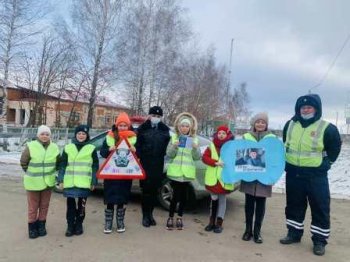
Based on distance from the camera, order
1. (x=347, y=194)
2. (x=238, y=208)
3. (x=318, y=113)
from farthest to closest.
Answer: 1. (x=347, y=194)
2. (x=238, y=208)
3. (x=318, y=113)

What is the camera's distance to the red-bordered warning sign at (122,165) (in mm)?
5266

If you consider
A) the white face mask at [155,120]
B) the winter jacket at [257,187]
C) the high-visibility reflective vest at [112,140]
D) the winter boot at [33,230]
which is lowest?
the winter boot at [33,230]

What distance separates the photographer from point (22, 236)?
195 inches

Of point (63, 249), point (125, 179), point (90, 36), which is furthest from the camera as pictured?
point (90, 36)

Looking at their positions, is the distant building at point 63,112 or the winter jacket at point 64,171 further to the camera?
the distant building at point 63,112

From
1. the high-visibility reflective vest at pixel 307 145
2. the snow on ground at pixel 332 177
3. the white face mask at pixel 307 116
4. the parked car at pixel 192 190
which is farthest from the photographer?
the snow on ground at pixel 332 177

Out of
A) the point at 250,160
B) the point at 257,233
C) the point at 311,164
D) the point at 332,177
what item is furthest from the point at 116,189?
the point at 332,177

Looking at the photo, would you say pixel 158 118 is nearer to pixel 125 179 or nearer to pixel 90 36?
pixel 125 179

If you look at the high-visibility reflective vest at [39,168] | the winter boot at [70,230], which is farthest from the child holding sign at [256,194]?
the high-visibility reflective vest at [39,168]

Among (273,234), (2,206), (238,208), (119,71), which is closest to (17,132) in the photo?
(119,71)

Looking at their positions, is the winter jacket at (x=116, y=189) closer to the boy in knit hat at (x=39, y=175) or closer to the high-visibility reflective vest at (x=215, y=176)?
the boy in knit hat at (x=39, y=175)

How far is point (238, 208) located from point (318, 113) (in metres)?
2.83

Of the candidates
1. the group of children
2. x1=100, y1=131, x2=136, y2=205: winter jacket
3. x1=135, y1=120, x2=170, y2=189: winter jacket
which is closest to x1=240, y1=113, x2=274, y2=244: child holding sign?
the group of children

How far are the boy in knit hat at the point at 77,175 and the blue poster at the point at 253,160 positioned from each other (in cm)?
188
